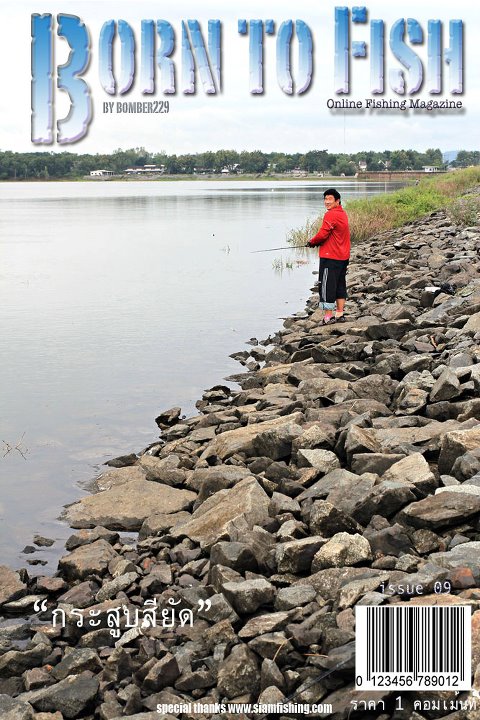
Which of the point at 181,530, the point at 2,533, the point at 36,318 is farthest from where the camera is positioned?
the point at 36,318

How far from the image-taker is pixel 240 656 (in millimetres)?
4727

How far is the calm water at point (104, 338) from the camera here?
997cm

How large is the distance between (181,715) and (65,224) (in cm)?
4849

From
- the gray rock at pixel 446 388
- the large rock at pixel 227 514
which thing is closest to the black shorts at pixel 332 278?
the gray rock at pixel 446 388

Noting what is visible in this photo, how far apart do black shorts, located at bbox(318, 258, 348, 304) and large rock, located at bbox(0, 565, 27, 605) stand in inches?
323

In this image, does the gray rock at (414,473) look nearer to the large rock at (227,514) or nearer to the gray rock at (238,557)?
the large rock at (227,514)

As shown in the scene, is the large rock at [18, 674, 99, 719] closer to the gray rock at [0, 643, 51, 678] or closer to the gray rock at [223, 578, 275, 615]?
the gray rock at [0, 643, 51, 678]

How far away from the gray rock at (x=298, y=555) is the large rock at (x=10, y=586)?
2.16m

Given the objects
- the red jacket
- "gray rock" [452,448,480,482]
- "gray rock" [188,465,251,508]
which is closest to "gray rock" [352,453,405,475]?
"gray rock" [452,448,480,482]

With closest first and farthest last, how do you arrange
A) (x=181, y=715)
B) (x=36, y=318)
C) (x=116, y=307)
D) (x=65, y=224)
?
(x=181, y=715) < (x=36, y=318) < (x=116, y=307) < (x=65, y=224)

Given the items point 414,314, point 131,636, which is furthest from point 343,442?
point 414,314

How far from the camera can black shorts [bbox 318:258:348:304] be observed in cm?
1386

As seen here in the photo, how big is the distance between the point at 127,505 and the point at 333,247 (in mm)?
6778

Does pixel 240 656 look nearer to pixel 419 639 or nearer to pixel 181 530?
pixel 419 639
